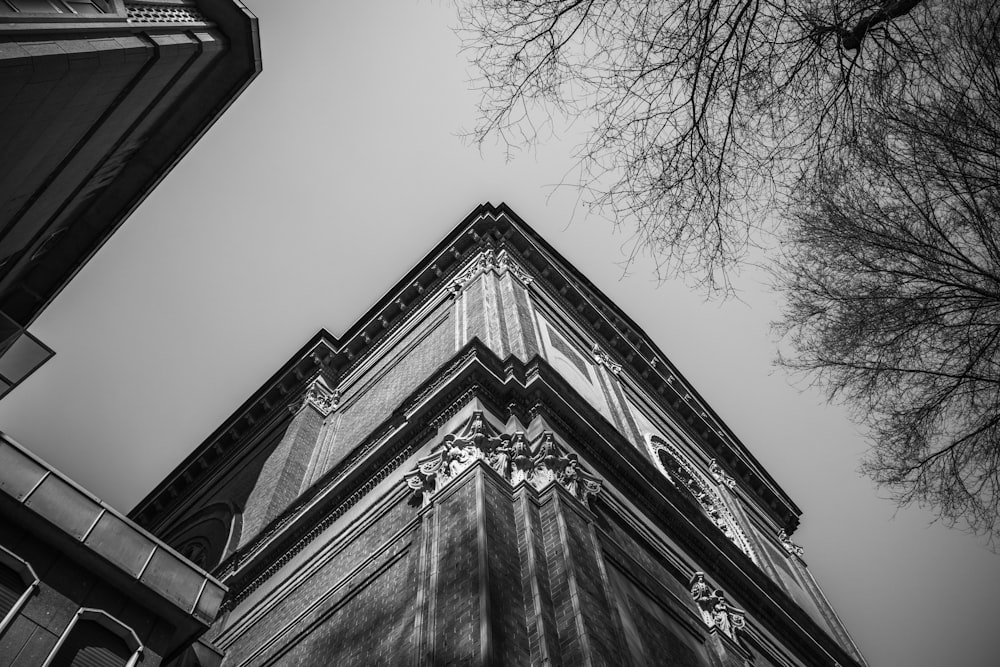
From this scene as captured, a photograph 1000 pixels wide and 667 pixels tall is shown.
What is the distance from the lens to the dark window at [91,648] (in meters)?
7.98

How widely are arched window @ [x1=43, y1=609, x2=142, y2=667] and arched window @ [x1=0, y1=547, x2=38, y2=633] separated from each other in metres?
0.57

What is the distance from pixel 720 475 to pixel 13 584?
19.8 metres

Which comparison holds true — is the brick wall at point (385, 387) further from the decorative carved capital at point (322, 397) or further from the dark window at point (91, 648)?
the dark window at point (91, 648)

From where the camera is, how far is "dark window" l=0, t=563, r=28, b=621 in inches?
309

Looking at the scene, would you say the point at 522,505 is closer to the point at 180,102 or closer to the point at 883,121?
the point at 883,121

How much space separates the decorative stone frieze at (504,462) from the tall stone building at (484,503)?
35mm

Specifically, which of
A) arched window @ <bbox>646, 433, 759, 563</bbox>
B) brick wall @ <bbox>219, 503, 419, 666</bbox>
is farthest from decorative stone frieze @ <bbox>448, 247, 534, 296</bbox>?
brick wall @ <bbox>219, 503, 419, 666</bbox>

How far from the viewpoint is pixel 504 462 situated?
33.5 feet

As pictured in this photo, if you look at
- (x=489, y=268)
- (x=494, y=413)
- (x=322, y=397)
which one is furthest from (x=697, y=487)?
(x=322, y=397)

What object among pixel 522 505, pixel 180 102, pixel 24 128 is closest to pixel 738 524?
pixel 522 505

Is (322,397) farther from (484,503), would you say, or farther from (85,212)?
(484,503)

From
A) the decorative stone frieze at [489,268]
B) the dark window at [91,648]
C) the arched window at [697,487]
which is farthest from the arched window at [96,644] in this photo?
the arched window at [697,487]

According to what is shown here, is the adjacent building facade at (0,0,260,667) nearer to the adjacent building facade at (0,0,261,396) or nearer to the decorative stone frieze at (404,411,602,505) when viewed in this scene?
the adjacent building facade at (0,0,261,396)

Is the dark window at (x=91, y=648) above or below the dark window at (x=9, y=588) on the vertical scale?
below
